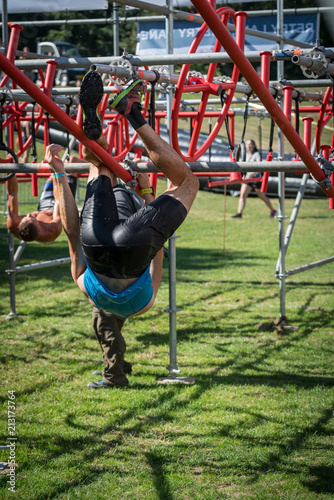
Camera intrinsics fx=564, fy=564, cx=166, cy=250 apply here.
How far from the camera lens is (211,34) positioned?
8.75 m

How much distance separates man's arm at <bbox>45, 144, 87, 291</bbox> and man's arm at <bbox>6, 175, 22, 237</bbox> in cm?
243

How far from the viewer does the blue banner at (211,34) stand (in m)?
8.74

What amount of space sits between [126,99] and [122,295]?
3.81 ft

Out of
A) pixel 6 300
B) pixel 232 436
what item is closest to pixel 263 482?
pixel 232 436

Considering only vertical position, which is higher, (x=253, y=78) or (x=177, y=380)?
(x=253, y=78)

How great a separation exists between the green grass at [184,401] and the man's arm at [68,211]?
1.20m

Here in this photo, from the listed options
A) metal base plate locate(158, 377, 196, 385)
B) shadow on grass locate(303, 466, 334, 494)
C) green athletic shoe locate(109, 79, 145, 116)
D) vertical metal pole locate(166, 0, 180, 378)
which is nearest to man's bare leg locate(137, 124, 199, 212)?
green athletic shoe locate(109, 79, 145, 116)

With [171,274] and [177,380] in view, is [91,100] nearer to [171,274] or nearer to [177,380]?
[171,274]

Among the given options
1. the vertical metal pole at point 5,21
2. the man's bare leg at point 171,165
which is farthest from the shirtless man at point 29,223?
the man's bare leg at point 171,165

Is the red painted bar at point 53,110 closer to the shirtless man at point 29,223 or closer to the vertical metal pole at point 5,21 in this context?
the vertical metal pole at point 5,21

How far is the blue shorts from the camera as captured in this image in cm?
Answer: 341

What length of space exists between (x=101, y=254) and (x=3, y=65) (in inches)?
46.3

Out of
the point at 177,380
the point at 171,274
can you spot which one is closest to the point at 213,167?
the point at 171,274

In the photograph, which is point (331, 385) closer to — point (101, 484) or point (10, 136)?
point (101, 484)
